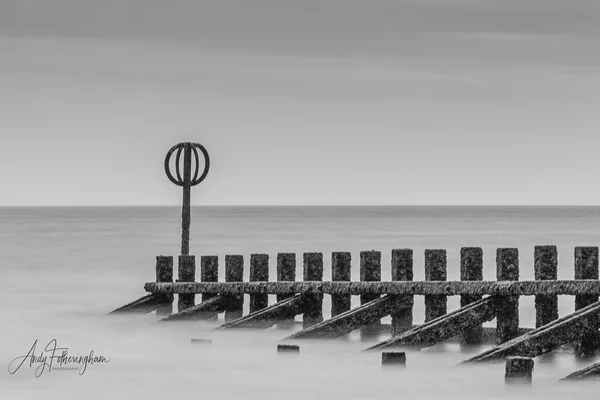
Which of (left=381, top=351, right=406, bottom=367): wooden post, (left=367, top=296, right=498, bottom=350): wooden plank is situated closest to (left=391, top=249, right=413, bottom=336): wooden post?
(left=367, top=296, right=498, bottom=350): wooden plank

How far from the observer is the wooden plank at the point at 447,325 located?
10.5 meters

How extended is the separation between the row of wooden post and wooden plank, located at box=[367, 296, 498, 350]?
21cm

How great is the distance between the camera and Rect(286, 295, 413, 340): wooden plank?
1126cm

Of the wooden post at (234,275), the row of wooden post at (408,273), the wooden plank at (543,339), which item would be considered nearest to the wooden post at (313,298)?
the row of wooden post at (408,273)

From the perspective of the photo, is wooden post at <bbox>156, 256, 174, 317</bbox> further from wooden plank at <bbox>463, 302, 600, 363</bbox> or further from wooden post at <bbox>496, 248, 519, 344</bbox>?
wooden plank at <bbox>463, 302, 600, 363</bbox>

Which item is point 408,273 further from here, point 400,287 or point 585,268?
point 585,268

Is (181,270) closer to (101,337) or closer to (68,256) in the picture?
(101,337)

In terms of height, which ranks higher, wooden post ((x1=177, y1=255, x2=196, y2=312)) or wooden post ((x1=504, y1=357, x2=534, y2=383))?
wooden post ((x1=177, y1=255, x2=196, y2=312))

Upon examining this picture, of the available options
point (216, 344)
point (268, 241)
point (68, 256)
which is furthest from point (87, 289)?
point (268, 241)

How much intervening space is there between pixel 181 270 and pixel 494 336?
3250mm

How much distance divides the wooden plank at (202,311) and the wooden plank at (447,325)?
6.69 feet

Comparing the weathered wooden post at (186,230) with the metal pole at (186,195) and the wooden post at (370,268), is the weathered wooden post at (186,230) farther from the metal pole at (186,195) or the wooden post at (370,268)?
the wooden post at (370,268)

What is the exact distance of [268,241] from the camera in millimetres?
67312

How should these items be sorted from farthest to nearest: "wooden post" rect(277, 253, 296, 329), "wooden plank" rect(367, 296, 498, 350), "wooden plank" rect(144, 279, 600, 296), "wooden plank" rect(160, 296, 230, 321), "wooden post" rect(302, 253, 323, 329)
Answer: "wooden plank" rect(160, 296, 230, 321) → "wooden post" rect(277, 253, 296, 329) → "wooden post" rect(302, 253, 323, 329) → "wooden plank" rect(144, 279, 600, 296) → "wooden plank" rect(367, 296, 498, 350)
